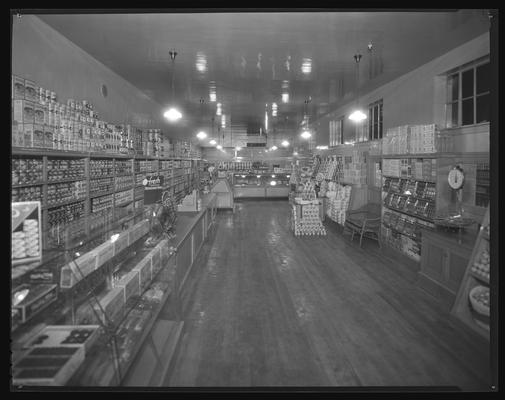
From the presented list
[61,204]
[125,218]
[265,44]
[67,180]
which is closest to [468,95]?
[265,44]

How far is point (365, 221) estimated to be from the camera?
8141 mm

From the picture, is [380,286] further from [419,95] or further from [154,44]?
[154,44]

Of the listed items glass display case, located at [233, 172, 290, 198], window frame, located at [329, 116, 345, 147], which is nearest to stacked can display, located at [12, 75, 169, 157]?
window frame, located at [329, 116, 345, 147]

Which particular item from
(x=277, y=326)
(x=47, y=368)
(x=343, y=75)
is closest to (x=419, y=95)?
(x=343, y=75)

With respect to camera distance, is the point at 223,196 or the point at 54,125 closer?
the point at 54,125

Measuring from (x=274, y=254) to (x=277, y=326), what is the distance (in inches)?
131

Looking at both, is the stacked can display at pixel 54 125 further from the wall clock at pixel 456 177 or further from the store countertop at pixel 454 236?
the wall clock at pixel 456 177

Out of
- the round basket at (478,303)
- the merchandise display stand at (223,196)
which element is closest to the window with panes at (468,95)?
the round basket at (478,303)

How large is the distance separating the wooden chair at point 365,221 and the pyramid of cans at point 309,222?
0.72 meters

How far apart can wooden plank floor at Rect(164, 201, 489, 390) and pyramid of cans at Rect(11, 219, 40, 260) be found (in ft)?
4.95

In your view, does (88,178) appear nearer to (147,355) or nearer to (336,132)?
(147,355)

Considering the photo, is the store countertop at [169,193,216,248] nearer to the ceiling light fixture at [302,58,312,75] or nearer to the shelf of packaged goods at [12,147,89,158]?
the shelf of packaged goods at [12,147,89,158]

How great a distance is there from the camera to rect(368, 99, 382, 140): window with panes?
9.96 metres

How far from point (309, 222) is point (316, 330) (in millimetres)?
5449
